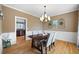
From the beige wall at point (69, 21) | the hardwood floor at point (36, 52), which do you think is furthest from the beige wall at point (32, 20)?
the hardwood floor at point (36, 52)

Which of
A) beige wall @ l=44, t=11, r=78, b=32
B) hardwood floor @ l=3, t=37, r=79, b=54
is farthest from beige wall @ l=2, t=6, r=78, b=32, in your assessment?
hardwood floor @ l=3, t=37, r=79, b=54

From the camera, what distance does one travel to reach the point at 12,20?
4.80 ft

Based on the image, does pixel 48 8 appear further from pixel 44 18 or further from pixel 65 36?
pixel 65 36

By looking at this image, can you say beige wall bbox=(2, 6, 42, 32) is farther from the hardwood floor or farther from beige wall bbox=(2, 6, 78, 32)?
the hardwood floor

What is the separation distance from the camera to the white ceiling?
1380mm

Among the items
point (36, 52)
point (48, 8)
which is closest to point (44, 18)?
point (48, 8)

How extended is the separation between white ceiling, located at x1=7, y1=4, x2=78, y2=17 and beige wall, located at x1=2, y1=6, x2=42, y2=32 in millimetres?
88

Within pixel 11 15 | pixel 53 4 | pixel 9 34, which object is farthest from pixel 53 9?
pixel 9 34

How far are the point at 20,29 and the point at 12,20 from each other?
0.70 ft

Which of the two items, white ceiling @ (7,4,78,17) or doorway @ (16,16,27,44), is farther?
doorway @ (16,16,27,44)

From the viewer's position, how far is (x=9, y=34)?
1.44 meters

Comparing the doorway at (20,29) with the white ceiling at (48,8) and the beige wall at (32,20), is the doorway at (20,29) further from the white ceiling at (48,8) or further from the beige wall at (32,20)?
the white ceiling at (48,8)
